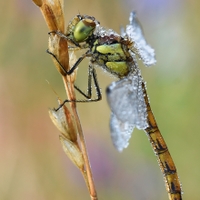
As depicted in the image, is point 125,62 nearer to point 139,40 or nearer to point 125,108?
point 139,40

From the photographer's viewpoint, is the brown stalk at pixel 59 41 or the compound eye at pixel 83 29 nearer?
the brown stalk at pixel 59 41

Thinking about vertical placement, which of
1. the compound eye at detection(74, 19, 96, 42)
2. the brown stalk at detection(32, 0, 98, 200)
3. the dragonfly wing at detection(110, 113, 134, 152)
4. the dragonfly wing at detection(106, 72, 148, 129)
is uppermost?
the compound eye at detection(74, 19, 96, 42)

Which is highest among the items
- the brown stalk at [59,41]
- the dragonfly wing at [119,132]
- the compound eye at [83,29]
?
the compound eye at [83,29]

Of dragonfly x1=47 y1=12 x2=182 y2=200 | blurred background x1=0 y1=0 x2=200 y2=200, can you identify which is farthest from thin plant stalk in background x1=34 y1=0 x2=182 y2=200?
blurred background x1=0 y1=0 x2=200 y2=200

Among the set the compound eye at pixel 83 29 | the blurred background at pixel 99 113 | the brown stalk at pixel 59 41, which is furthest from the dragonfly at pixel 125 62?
the blurred background at pixel 99 113

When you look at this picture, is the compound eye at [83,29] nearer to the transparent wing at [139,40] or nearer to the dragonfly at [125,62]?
the dragonfly at [125,62]

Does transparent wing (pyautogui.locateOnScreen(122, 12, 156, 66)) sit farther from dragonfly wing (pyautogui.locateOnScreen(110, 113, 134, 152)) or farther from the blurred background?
the blurred background

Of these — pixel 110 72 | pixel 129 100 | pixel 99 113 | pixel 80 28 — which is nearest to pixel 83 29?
pixel 80 28
